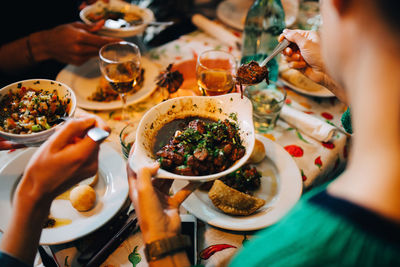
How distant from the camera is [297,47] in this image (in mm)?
1907

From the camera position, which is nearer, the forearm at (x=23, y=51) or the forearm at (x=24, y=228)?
the forearm at (x=24, y=228)

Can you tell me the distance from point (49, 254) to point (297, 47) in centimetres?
195

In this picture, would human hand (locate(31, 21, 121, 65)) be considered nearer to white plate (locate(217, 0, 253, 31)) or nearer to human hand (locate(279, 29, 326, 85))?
white plate (locate(217, 0, 253, 31))

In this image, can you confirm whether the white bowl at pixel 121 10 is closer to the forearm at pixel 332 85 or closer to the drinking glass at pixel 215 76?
the drinking glass at pixel 215 76

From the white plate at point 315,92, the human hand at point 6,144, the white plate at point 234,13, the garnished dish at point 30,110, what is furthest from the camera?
the white plate at point 234,13

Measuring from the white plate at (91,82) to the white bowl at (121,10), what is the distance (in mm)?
262

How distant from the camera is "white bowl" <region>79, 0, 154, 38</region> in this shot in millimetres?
2428

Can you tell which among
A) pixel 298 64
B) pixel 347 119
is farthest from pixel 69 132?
pixel 347 119

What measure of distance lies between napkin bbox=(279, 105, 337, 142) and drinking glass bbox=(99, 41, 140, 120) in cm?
117

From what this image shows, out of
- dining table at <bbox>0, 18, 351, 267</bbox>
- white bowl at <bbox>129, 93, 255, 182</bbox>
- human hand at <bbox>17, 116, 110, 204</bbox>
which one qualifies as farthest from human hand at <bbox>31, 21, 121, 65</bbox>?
human hand at <bbox>17, 116, 110, 204</bbox>

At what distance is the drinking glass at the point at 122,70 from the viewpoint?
1894mm

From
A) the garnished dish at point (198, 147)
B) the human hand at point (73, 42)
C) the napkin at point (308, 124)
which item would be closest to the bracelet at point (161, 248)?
the garnished dish at point (198, 147)

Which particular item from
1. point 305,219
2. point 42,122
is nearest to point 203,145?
point 305,219

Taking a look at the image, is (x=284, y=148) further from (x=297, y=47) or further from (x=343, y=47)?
(x=343, y=47)
